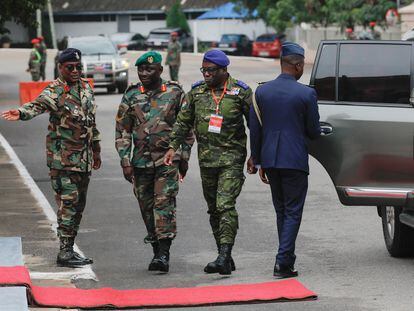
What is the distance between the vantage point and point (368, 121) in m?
10.4

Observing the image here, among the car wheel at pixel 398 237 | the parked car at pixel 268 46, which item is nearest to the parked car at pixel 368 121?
the car wheel at pixel 398 237

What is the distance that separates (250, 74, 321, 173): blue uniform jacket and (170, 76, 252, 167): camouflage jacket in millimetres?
366

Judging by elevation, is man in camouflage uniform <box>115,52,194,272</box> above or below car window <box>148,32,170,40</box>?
above

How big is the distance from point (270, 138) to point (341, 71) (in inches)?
37.6

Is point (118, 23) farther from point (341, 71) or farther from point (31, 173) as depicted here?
point (341, 71)

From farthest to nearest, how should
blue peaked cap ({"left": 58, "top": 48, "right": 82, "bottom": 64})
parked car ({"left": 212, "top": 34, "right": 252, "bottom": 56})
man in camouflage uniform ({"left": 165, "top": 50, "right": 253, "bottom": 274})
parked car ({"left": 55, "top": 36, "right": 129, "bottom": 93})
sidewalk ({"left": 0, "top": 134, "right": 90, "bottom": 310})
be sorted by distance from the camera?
1. parked car ({"left": 212, "top": 34, "right": 252, "bottom": 56})
2. parked car ({"left": 55, "top": 36, "right": 129, "bottom": 93})
3. blue peaked cap ({"left": 58, "top": 48, "right": 82, "bottom": 64})
4. sidewalk ({"left": 0, "top": 134, "right": 90, "bottom": 310})
5. man in camouflage uniform ({"left": 165, "top": 50, "right": 253, "bottom": 274})

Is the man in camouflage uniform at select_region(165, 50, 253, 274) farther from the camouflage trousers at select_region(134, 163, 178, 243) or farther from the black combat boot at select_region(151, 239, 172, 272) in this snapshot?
the black combat boot at select_region(151, 239, 172, 272)

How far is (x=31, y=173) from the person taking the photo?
775 inches

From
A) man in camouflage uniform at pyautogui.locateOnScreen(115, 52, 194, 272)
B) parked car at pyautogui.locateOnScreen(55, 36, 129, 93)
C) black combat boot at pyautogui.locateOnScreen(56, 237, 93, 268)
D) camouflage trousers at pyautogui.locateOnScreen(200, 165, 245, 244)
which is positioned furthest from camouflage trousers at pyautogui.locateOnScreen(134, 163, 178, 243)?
parked car at pyautogui.locateOnScreen(55, 36, 129, 93)

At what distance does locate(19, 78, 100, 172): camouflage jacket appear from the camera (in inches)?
443

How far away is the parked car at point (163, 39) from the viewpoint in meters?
74.8

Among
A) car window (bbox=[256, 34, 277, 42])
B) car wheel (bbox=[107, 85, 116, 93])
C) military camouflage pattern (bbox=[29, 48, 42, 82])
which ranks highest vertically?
military camouflage pattern (bbox=[29, 48, 42, 82])

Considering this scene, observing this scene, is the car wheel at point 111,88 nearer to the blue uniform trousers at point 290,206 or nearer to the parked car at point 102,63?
the parked car at point 102,63

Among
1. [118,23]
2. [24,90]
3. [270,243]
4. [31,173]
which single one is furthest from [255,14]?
[270,243]
